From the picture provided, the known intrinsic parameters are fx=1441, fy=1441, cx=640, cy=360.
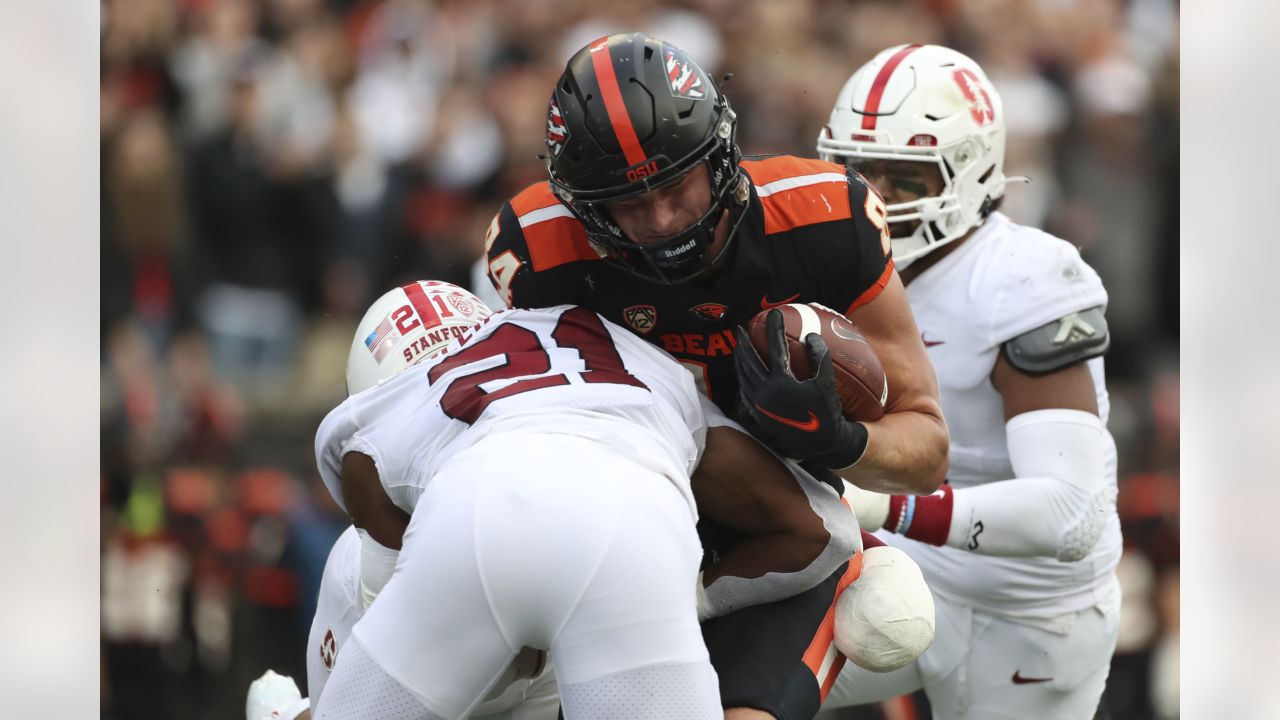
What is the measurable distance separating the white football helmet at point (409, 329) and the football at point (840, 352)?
2.56 feet

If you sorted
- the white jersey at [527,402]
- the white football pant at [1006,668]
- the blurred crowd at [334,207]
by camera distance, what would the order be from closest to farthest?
the white jersey at [527,402]
the white football pant at [1006,668]
the blurred crowd at [334,207]

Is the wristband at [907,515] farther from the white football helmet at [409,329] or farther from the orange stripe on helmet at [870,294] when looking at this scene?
the white football helmet at [409,329]

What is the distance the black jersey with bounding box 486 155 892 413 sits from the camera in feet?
7.39

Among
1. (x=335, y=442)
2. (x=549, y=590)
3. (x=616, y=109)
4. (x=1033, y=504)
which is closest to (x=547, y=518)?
(x=549, y=590)

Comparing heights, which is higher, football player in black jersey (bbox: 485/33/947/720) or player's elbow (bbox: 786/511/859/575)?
football player in black jersey (bbox: 485/33/947/720)

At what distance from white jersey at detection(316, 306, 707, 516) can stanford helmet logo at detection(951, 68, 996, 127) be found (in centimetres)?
159

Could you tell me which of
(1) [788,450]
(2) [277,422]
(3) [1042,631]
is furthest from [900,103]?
(2) [277,422]

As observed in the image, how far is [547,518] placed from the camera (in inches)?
72.0

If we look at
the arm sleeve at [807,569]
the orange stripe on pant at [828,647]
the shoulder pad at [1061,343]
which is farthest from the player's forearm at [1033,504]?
the arm sleeve at [807,569]

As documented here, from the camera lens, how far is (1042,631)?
334cm


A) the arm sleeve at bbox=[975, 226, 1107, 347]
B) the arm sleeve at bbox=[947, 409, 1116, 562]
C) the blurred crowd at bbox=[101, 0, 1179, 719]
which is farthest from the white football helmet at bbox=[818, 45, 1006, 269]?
the blurred crowd at bbox=[101, 0, 1179, 719]

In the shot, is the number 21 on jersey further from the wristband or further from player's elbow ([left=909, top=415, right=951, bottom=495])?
the wristband

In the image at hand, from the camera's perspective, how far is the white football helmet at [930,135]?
338cm
